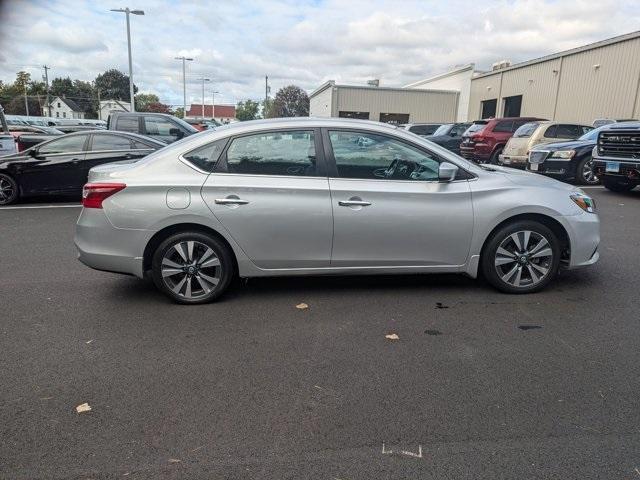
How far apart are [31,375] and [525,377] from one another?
10.5 feet

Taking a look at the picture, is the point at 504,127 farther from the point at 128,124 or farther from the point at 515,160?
the point at 128,124

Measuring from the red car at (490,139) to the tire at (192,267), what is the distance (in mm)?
13473

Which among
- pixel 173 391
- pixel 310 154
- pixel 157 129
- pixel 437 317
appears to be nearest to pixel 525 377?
pixel 437 317

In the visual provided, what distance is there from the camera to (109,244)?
4512 millimetres

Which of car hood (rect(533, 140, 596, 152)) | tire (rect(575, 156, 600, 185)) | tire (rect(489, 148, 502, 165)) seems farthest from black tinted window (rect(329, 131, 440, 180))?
tire (rect(489, 148, 502, 165))

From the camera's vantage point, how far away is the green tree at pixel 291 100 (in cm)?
10294

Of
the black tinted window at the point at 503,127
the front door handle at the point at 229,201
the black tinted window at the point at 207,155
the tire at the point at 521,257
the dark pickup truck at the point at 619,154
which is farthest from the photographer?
the black tinted window at the point at 503,127

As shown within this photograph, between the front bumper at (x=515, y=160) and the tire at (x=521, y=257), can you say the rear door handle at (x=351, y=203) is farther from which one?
the front bumper at (x=515, y=160)

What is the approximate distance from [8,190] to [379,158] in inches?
342

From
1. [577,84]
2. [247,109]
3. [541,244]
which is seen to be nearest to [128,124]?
[541,244]

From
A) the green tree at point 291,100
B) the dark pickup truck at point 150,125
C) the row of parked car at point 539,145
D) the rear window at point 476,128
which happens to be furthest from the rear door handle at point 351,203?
the green tree at point 291,100

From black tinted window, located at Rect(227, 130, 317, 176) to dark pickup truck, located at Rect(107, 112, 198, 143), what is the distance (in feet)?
29.9

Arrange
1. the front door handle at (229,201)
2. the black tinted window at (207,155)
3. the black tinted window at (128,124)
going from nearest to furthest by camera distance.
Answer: the front door handle at (229,201) → the black tinted window at (207,155) → the black tinted window at (128,124)

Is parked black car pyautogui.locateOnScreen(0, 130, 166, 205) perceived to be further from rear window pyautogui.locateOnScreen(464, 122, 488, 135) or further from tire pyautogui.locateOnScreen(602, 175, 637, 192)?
rear window pyautogui.locateOnScreen(464, 122, 488, 135)
